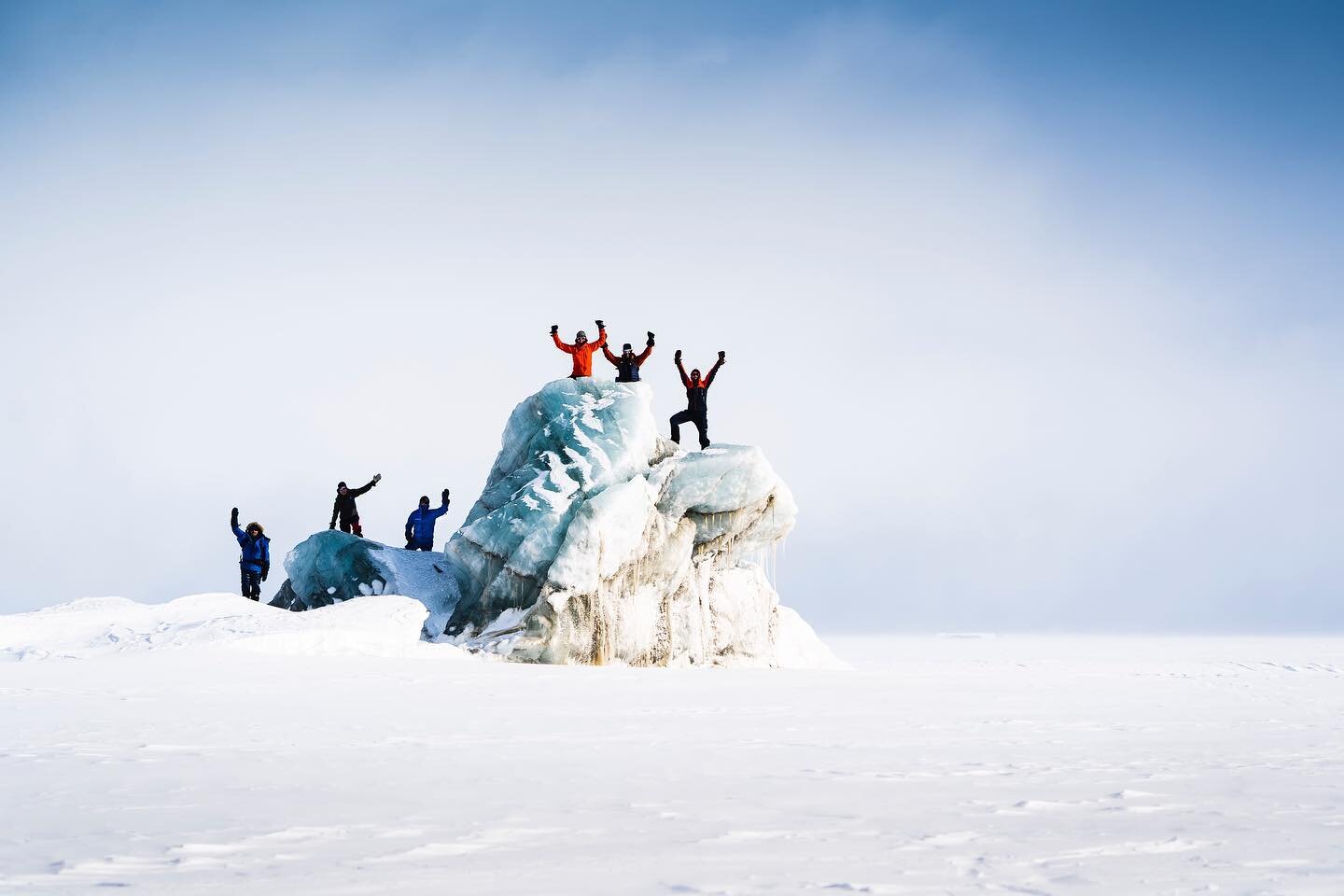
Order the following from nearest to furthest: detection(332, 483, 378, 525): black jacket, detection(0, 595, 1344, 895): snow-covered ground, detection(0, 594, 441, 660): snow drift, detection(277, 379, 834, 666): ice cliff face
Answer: detection(0, 595, 1344, 895): snow-covered ground < detection(0, 594, 441, 660): snow drift < detection(277, 379, 834, 666): ice cliff face < detection(332, 483, 378, 525): black jacket

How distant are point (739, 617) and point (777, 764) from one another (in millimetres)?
13865

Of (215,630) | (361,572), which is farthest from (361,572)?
(215,630)

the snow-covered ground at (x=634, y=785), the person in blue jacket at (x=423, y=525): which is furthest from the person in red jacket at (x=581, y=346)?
the snow-covered ground at (x=634, y=785)

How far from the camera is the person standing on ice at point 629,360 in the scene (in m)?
21.0

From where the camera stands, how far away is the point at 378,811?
5.79m

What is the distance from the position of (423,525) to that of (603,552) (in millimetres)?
6387

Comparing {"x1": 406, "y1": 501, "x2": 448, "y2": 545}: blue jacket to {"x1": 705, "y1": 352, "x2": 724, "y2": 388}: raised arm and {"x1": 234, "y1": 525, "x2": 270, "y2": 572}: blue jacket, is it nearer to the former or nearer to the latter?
{"x1": 234, "y1": 525, "x2": 270, "y2": 572}: blue jacket

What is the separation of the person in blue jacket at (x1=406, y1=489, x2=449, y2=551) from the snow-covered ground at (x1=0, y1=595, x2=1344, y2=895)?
947 centimetres

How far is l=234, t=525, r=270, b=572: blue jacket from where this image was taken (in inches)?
816

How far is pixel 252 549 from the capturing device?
20797mm

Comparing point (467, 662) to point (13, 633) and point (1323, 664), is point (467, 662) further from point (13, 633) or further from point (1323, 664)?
point (1323, 664)

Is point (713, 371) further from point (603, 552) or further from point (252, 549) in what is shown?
point (252, 549)

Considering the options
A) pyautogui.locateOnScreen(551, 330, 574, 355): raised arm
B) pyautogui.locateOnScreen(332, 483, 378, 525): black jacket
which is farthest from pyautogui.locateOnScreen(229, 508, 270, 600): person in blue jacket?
pyautogui.locateOnScreen(551, 330, 574, 355): raised arm

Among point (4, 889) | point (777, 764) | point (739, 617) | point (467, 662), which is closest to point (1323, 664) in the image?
point (739, 617)
